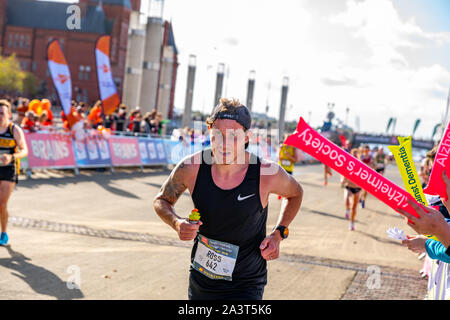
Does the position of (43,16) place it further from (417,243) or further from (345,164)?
(345,164)

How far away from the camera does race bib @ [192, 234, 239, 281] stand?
328 centimetres

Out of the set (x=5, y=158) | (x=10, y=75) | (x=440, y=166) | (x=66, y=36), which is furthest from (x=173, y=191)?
(x=66, y=36)

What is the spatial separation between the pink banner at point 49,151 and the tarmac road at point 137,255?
4.51 ft

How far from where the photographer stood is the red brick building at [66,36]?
241 feet

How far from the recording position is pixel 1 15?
78625 mm

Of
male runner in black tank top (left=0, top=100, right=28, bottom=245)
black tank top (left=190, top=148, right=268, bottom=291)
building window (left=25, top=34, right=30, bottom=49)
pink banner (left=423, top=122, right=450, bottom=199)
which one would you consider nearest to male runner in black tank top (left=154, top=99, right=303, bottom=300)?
black tank top (left=190, top=148, right=268, bottom=291)

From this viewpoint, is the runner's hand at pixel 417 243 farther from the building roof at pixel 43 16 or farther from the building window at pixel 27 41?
the building window at pixel 27 41

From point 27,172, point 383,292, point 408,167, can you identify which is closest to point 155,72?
point 27,172

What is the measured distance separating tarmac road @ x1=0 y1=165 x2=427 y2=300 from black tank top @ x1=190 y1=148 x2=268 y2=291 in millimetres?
2768

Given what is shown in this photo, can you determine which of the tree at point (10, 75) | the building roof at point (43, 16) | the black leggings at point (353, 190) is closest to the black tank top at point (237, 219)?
the black leggings at point (353, 190)

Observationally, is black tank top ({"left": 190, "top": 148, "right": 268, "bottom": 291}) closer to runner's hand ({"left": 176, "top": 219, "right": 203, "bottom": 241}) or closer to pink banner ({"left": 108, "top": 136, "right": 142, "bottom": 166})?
runner's hand ({"left": 176, "top": 219, "right": 203, "bottom": 241})

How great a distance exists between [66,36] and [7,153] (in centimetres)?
7373

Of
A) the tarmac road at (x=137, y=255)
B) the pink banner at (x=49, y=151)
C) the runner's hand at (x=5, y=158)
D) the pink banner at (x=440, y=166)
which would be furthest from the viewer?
the pink banner at (x=49, y=151)

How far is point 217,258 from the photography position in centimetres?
329
